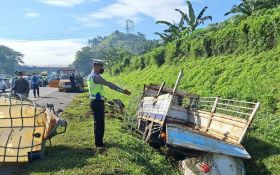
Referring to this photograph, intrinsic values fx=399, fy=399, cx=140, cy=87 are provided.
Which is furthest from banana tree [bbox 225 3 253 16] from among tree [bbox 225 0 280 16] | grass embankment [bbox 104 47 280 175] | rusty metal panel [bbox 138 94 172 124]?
rusty metal panel [bbox 138 94 172 124]

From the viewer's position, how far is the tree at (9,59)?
13175 cm

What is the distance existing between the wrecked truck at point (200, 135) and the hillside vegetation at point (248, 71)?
0.82 meters

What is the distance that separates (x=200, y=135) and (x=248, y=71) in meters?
8.22

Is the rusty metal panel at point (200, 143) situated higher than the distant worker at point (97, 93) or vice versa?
the distant worker at point (97, 93)

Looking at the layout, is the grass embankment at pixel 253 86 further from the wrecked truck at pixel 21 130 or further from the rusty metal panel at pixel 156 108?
the wrecked truck at pixel 21 130

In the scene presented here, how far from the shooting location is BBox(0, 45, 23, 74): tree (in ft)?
432

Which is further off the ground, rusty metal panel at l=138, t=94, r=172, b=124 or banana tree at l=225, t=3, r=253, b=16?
banana tree at l=225, t=3, r=253, b=16

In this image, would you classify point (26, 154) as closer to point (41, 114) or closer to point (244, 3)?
point (41, 114)

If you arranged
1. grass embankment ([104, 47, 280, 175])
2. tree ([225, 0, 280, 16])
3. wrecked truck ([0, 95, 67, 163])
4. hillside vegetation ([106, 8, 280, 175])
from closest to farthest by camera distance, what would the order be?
wrecked truck ([0, 95, 67, 163]) < grass embankment ([104, 47, 280, 175]) < hillside vegetation ([106, 8, 280, 175]) < tree ([225, 0, 280, 16])

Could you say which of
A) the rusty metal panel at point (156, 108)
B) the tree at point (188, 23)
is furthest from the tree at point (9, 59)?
the rusty metal panel at point (156, 108)

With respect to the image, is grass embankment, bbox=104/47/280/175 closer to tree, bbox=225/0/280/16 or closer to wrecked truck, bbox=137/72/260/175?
wrecked truck, bbox=137/72/260/175

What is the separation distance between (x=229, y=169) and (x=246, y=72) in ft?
29.2

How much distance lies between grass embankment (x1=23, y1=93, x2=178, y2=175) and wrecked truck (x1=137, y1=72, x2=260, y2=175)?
679 mm

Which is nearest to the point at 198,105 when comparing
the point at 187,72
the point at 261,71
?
the point at 261,71
